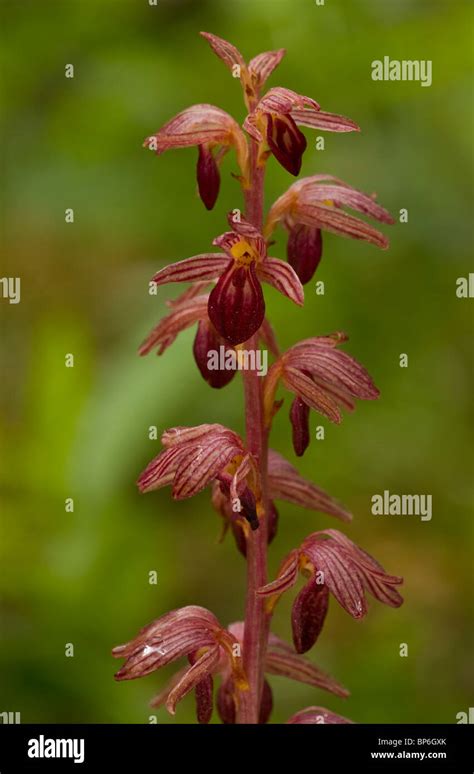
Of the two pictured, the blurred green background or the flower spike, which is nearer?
the flower spike

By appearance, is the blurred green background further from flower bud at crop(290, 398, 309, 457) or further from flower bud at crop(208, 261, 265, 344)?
flower bud at crop(208, 261, 265, 344)

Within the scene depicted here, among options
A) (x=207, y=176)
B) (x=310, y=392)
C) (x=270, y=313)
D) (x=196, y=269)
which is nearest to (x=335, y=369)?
(x=310, y=392)

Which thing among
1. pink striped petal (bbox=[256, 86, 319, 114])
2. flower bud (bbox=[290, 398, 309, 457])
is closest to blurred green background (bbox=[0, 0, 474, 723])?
flower bud (bbox=[290, 398, 309, 457])

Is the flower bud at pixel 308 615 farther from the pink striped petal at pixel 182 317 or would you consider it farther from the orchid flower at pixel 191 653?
the pink striped petal at pixel 182 317

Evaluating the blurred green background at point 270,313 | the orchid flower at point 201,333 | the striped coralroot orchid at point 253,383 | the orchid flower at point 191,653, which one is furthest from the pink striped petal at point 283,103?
the blurred green background at point 270,313

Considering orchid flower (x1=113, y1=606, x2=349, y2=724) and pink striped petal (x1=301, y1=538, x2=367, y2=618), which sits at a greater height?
pink striped petal (x1=301, y1=538, x2=367, y2=618)
